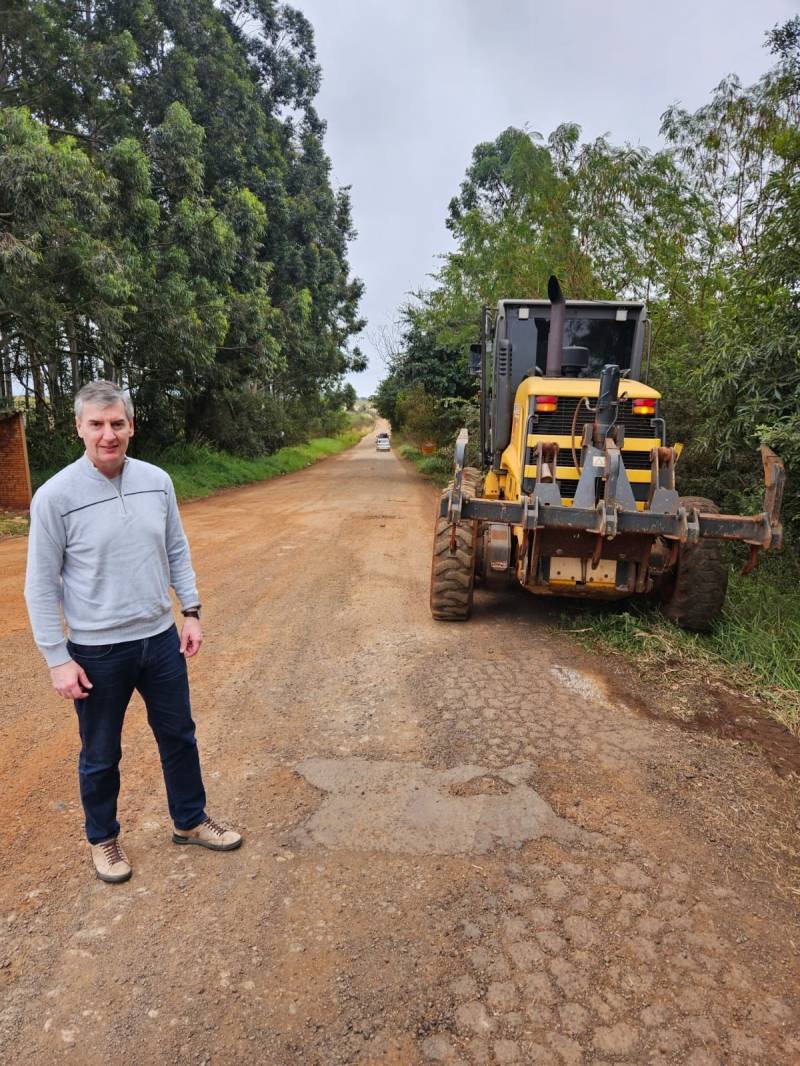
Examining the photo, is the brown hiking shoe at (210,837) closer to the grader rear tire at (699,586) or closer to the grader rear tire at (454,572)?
the grader rear tire at (454,572)

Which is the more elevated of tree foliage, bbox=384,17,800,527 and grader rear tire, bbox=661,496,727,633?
tree foliage, bbox=384,17,800,527

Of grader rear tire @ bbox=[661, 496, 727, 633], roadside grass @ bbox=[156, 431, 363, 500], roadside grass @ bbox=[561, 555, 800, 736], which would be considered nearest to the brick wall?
roadside grass @ bbox=[156, 431, 363, 500]

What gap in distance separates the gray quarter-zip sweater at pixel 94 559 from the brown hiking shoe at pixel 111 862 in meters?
0.81

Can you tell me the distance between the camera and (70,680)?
7.68 ft

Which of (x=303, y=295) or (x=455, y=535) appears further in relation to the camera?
(x=303, y=295)

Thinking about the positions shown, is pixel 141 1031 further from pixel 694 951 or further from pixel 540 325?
pixel 540 325

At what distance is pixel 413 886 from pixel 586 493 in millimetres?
3003

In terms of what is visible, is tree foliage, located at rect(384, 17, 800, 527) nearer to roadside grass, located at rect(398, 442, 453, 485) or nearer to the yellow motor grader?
the yellow motor grader

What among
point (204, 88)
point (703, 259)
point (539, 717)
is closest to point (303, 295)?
point (204, 88)

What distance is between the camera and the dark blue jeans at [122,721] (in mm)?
2459

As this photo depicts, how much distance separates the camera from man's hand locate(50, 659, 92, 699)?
2.34m

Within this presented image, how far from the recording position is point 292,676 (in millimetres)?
4578

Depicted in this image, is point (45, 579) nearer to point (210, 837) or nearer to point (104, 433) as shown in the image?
point (104, 433)

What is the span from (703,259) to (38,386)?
13.7 m
